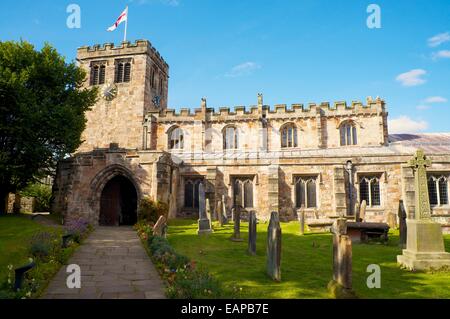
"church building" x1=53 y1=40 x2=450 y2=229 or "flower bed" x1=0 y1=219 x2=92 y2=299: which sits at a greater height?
"church building" x1=53 y1=40 x2=450 y2=229

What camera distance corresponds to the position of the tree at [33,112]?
759 inches

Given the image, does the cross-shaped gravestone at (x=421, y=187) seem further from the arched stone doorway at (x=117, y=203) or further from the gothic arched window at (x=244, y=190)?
the arched stone doorway at (x=117, y=203)

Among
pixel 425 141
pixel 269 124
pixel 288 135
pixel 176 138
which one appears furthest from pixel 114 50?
pixel 425 141

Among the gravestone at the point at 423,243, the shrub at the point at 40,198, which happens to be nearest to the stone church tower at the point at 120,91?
the shrub at the point at 40,198

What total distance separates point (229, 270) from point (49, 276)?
4712 mm

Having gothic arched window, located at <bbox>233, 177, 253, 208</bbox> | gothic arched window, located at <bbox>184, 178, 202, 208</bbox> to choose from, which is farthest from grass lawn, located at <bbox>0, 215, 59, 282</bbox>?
gothic arched window, located at <bbox>233, 177, 253, 208</bbox>

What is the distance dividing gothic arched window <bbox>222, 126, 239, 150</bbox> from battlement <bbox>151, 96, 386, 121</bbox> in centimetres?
109

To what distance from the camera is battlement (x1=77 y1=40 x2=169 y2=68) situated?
33594mm

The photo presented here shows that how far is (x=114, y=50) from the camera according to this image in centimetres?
3412

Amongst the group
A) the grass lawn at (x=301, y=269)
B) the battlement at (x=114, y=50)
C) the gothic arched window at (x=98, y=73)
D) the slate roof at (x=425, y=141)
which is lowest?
the grass lawn at (x=301, y=269)

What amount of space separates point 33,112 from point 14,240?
30.9 feet

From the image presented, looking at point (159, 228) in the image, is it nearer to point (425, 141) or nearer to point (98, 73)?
point (98, 73)

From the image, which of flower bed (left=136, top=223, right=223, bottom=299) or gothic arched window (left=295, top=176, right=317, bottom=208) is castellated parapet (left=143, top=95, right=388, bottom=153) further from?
flower bed (left=136, top=223, right=223, bottom=299)

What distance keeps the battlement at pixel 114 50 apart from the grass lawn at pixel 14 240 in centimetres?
2063
